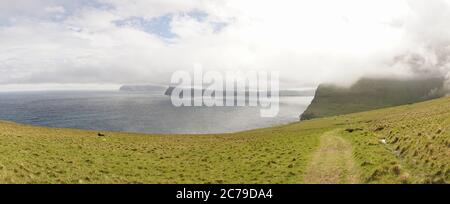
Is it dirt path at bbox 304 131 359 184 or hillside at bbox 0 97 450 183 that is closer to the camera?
hillside at bbox 0 97 450 183

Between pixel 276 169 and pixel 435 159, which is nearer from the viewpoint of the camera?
pixel 435 159

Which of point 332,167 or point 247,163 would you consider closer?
point 332,167

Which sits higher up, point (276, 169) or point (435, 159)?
point (435, 159)

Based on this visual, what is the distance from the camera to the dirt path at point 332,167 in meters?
21.1

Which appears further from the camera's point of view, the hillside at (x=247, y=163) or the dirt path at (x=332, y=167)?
the dirt path at (x=332, y=167)

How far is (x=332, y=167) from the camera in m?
23.7

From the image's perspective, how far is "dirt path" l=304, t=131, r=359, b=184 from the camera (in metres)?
21.1

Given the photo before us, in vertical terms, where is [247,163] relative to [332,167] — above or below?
below

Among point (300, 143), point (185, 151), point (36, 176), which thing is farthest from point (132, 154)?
point (300, 143)
